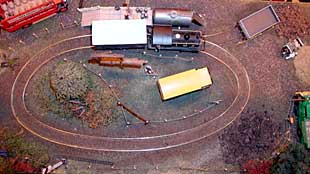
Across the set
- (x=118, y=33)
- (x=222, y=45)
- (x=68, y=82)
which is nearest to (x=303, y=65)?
(x=222, y=45)

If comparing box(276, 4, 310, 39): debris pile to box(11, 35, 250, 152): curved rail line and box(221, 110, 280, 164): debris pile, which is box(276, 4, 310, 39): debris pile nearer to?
box(11, 35, 250, 152): curved rail line

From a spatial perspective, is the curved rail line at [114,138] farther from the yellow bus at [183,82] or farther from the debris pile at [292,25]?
the debris pile at [292,25]

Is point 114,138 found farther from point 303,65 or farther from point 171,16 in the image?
point 303,65

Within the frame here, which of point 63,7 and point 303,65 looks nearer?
point 63,7

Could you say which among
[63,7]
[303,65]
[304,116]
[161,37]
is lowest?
[304,116]

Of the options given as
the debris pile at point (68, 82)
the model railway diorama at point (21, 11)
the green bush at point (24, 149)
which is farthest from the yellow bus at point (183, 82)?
the model railway diorama at point (21, 11)

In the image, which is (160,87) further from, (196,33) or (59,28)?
(59,28)

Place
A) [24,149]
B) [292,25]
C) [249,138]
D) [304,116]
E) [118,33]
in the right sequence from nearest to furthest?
[24,149]
[118,33]
[304,116]
[249,138]
[292,25]
